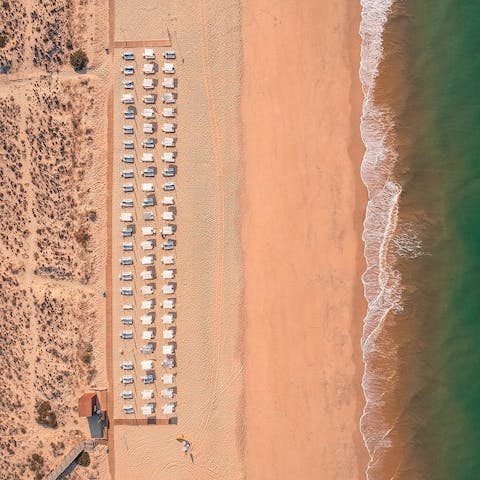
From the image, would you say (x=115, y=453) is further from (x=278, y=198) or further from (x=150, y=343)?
(x=278, y=198)

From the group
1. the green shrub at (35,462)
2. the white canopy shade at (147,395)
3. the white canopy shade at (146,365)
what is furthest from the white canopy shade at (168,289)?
the green shrub at (35,462)

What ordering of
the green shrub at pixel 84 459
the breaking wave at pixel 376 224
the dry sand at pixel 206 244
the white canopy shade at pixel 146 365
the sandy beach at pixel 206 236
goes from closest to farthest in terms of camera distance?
the breaking wave at pixel 376 224
the sandy beach at pixel 206 236
the dry sand at pixel 206 244
the white canopy shade at pixel 146 365
the green shrub at pixel 84 459

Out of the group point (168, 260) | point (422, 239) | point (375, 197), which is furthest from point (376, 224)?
point (168, 260)

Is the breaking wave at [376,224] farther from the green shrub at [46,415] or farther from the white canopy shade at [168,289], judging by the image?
the green shrub at [46,415]

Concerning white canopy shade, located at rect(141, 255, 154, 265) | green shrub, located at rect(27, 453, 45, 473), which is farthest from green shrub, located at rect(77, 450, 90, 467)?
white canopy shade, located at rect(141, 255, 154, 265)

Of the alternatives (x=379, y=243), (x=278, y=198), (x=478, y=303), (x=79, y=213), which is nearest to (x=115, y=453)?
(x=79, y=213)
